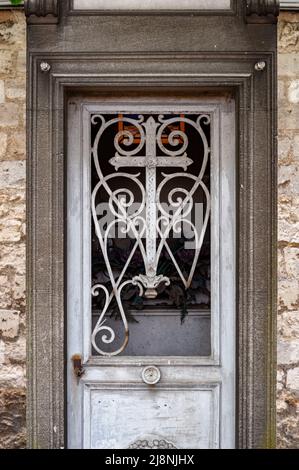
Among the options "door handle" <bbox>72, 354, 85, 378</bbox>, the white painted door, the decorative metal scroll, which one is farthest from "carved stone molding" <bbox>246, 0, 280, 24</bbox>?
"door handle" <bbox>72, 354, 85, 378</bbox>

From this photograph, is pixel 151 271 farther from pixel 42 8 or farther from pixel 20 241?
pixel 42 8

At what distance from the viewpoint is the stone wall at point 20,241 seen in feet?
12.3

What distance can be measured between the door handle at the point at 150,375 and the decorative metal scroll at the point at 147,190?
0.21 m

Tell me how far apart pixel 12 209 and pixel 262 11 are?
6.24 ft

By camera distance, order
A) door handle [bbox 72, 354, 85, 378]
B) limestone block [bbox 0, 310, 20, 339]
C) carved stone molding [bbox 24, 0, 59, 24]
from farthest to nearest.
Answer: door handle [bbox 72, 354, 85, 378] < limestone block [bbox 0, 310, 20, 339] < carved stone molding [bbox 24, 0, 59, 24]

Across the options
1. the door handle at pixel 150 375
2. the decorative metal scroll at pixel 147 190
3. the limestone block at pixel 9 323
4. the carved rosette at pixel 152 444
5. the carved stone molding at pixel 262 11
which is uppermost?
the carved stone molding at pixel 262 11

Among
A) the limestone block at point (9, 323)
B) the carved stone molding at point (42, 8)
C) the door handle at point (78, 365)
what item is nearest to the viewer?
the carved stone molding at point (42, 8)

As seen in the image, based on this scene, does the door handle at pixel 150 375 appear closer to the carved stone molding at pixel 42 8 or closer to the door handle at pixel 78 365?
Answer: the door handle at pixel 78 365

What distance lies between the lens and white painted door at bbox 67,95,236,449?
12.8ft

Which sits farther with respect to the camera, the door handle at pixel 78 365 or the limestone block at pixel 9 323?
the door handle at pixel 78 365

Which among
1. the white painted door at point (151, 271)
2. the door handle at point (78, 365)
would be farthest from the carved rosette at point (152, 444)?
the door handle at point (78, 365)

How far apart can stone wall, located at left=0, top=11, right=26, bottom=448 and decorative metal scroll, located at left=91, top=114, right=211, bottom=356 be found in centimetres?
46

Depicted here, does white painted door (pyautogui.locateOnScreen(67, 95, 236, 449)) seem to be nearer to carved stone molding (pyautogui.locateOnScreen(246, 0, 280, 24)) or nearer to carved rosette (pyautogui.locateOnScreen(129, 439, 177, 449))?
carved rosette (pyautogui.locateOnScreen(129, 439, 177, 449))
